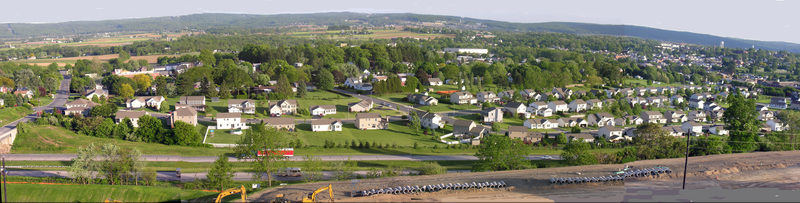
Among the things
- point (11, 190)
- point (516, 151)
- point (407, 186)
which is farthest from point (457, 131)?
point (11, 190)

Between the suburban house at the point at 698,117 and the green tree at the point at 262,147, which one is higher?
the green tree at the point at 262,147

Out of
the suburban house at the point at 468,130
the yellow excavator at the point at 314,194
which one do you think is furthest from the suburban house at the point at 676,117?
the yellow excavator at the point at 314,194

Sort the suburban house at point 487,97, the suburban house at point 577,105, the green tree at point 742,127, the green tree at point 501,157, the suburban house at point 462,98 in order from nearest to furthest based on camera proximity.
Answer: the green tree at point 501,157 → the green tree at point 742,127 → the suburban house at point 577,105 → the suburban house at point 462,98 → the suburban house at point 487,97

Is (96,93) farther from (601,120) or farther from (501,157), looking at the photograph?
(601,120)

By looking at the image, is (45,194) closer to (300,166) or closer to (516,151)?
(300,166)

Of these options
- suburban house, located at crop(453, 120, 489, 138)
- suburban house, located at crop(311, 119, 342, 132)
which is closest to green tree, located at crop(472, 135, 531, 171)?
suburban house, located at crop(453, 120, 489, 138)

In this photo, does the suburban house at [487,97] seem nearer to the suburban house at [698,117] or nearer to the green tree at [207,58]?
the suburban house at [698,117]
